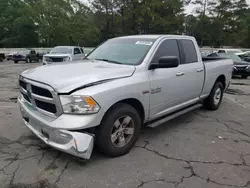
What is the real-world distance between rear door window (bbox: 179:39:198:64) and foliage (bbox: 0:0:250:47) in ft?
82.5

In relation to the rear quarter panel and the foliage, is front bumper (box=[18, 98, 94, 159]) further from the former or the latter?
the foliage

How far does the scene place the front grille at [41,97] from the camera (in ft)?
8.79

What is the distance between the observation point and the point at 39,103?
2922 mm

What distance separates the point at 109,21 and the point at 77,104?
32138 millimetres

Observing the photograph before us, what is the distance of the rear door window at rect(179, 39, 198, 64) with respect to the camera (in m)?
4.35

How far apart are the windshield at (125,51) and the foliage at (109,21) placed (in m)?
25.7

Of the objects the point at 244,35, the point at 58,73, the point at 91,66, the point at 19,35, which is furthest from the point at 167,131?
the point at 244,35

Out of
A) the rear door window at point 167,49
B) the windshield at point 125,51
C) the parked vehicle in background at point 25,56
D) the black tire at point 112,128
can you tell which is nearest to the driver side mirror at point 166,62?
the rear door window at point 167,49

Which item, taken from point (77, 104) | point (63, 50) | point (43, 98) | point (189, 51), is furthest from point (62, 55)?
point (77, 104)

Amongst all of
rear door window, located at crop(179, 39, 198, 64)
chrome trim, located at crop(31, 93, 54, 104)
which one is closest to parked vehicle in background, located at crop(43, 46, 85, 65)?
rear door window, located at crop(179, 39, 198, 64)

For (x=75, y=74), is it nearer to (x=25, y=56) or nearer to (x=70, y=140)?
(x=70, y=140)

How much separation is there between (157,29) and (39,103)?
96.6 feet

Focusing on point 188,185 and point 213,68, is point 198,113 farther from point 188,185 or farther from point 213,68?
point 188,185

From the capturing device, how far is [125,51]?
12.6ft
